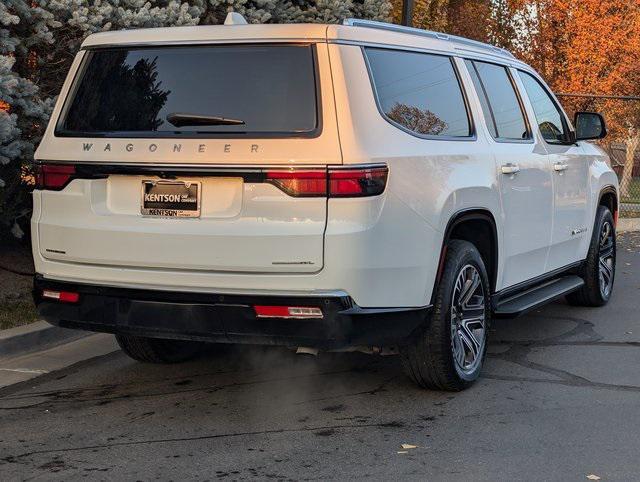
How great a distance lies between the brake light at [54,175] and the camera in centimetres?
519

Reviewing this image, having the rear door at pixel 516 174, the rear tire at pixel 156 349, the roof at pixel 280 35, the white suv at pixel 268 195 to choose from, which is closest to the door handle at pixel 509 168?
the rear door at pixel 516 174

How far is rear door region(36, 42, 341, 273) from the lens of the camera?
4.71 m

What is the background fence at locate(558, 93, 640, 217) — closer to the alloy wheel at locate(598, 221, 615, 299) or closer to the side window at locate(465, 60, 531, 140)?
the alloy wheel at locate(598, 221, 615, 299)

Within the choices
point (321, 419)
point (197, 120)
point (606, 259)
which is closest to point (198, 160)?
point (197, 120)

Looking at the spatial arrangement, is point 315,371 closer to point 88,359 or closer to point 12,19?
point 88,359

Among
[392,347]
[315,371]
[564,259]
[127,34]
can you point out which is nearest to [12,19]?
[127,34]

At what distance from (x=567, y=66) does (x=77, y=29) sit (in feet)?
50.8

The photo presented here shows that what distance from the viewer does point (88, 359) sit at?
21.7 ft

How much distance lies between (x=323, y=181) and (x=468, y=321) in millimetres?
1576

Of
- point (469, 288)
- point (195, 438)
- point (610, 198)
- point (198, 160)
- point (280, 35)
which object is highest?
point (280, 35)

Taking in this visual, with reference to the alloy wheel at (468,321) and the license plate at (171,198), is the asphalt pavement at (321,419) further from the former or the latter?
the license plate at (171,198)

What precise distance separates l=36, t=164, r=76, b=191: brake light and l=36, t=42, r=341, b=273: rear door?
0.03 metres

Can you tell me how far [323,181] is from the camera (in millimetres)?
4664

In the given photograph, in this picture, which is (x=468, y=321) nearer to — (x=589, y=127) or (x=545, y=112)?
(x=545, y=112)
